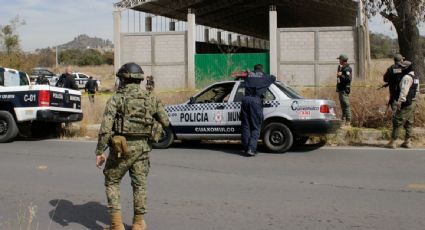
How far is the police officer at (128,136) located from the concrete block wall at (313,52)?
2251 centimetres

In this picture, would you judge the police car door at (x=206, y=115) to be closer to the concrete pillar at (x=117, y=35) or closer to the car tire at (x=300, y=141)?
the car tire at (x=300, y=141)

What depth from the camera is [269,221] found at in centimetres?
582

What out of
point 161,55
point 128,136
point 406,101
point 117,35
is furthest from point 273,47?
point 128,136

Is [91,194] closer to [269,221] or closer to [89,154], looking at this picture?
[269,221]

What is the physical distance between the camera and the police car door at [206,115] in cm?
1099

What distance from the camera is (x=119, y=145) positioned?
16.6 feet

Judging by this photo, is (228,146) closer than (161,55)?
Yes

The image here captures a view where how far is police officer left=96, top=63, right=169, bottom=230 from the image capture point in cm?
516

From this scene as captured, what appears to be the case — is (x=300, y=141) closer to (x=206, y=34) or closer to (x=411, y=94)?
(x=411, y=94)

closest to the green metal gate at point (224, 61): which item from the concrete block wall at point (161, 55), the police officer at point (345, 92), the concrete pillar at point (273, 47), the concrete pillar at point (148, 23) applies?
the concrete pillar at point (273, 47)

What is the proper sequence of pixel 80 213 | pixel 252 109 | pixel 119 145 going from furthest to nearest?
pixel 252 109, pixel 80 213, pixel 119 145

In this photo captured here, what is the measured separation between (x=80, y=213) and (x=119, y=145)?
1585 mm

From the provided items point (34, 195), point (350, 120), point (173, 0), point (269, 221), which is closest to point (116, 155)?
point (269, 221)

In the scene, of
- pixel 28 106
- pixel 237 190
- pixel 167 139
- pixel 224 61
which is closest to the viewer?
pixel 237 190
